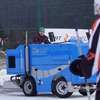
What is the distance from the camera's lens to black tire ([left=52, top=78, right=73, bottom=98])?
16.6 metres

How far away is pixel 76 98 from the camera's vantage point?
1664 cm

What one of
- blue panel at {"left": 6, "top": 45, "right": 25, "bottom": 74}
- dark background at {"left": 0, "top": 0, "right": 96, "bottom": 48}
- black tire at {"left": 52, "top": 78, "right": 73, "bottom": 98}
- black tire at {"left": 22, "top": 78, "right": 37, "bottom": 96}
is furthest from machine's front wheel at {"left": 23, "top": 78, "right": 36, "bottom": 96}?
dark background at {"left": 0, "top": 0, "right": 96, "bottom": 48}

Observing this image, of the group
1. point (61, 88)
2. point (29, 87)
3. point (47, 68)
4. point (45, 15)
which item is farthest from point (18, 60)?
point (45, 15)

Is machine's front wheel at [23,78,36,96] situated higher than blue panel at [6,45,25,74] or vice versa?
blue panel at [6,45,25,74]

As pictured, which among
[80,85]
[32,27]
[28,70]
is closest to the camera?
[80,85]

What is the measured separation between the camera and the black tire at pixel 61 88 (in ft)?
54.4

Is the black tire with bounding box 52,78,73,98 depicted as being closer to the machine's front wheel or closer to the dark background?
the machine's front wheel

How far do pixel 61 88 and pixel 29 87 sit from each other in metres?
1.39

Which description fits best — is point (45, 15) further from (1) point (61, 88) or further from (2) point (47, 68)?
(1) point (61, 88)

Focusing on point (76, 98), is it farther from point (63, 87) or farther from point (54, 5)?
point (54, 5)

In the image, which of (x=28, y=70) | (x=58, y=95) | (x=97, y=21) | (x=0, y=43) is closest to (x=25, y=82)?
(x=28, y=70)

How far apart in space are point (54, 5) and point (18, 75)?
56544 mm

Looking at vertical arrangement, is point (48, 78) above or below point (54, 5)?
below

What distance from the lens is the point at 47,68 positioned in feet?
55.8
